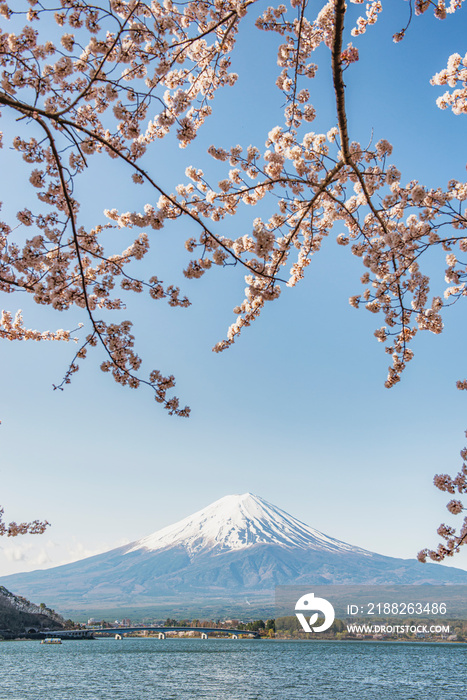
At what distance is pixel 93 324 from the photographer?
3.36 metres

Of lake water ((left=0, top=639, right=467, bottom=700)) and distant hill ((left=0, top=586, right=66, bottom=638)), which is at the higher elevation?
lake water ((left=0, top=639, right=467, bottom=700))

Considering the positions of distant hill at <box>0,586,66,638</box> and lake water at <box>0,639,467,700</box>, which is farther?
distant hill at <box>0,586,66,638</box>

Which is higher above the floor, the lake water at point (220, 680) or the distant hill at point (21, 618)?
the lake water at point (220, 680)

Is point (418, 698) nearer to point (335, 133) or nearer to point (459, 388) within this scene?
point (459, 388)

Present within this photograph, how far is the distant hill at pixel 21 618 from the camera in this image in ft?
289

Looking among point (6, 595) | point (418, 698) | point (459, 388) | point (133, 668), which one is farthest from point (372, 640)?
point (459, 388)

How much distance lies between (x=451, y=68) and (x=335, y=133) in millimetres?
1079

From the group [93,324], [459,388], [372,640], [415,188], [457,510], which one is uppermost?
[415,188]

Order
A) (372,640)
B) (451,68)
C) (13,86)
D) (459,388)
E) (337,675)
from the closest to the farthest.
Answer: (13,86)
(451,68)
(459,388)
(337,675)
(372,640)

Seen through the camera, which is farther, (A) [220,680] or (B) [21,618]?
(B) [21,618]

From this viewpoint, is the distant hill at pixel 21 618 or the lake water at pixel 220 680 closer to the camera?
the lake water at pixel 220 680

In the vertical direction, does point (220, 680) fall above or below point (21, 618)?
above

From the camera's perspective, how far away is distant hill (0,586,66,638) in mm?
88188

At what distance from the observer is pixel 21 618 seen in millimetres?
91188
